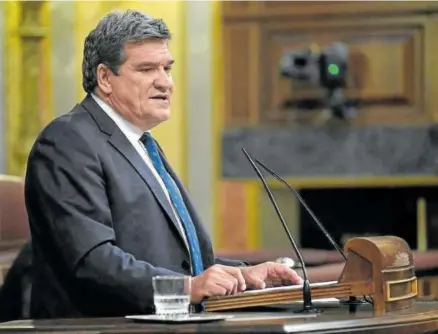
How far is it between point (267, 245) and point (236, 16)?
1.08 metres

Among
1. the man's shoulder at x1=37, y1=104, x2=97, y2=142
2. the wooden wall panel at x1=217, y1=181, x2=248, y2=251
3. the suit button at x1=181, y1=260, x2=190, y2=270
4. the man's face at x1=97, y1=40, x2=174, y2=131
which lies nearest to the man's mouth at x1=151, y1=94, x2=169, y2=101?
the man's face at x1=97, y1=40, x2=174, y2=131

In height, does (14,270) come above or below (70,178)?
below

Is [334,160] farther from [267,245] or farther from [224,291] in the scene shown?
[224,291]

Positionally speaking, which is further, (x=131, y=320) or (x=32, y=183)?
(x=32, y=183)

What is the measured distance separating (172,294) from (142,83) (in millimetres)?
554

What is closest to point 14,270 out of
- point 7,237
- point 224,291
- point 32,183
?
point 7,237

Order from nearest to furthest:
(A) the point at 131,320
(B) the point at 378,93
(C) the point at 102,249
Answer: (A) the point at 131,320
(C) the point at 102,249
(B) the point at 378,93

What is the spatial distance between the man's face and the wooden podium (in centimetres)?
45

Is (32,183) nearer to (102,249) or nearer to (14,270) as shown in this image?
(102,249)

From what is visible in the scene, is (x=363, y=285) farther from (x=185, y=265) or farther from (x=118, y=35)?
(x=118, y=35)

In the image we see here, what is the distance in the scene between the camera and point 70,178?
223 centimetres

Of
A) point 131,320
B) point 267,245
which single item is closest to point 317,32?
point 267,245

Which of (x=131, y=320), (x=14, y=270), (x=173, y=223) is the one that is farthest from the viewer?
(x=14, y=270)

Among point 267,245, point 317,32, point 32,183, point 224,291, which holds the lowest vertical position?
point 267,245
